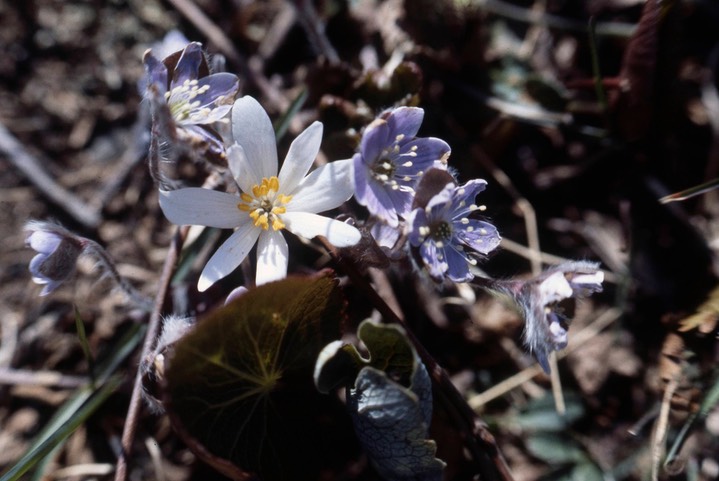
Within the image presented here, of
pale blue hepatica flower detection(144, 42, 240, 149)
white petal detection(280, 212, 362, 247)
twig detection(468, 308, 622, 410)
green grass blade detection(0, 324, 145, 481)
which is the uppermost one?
pale blue hepatica flower detection(144, 42, 240, 149)

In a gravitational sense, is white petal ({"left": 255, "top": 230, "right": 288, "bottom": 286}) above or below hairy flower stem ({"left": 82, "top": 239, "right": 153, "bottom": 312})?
above

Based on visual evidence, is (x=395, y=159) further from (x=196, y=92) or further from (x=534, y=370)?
(x=534, y=370)

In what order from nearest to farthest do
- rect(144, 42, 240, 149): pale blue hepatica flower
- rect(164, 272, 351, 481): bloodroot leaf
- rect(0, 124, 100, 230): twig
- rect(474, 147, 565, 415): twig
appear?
rect(164, 272, 351, 481): bloodroot leaf
rect(144, 42, 240, 149): pale blue hepatica flower
rect(474, 147, 565, 415): twig
rect(0, 124, 100, 230): twig

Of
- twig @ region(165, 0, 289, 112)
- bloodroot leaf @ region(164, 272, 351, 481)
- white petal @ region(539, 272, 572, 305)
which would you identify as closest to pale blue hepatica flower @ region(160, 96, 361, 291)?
bloodroot leaf @ region(164, 272, 351, 481)

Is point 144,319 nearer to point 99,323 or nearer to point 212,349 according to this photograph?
point 99,323

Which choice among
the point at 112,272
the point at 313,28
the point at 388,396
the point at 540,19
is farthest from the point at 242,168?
the point at 540,19

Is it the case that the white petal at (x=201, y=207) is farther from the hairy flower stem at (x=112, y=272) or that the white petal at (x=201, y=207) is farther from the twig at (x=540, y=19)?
the twig at (x=540, y=19)

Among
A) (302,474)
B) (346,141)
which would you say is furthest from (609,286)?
(302,474)

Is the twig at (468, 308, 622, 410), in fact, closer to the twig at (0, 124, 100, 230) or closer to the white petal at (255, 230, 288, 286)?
the white petal at (255, 230, 288, 286)
